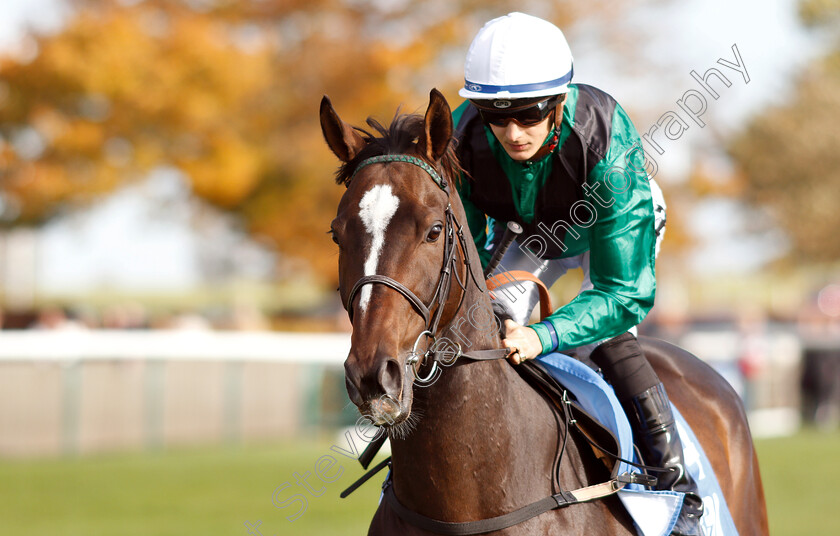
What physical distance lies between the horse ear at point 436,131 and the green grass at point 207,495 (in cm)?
580

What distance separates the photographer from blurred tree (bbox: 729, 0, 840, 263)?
29281 millimetres

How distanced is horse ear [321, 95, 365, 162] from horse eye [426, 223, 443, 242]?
39 cm

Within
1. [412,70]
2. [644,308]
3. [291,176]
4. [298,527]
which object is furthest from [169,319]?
[644,308]

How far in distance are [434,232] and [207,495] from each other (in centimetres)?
749

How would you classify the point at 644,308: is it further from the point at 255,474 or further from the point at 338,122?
the point at 255,474

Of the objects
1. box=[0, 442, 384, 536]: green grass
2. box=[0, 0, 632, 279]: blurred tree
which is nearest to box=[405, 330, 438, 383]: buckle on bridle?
box=[0, 442, 384, 536]: green grass

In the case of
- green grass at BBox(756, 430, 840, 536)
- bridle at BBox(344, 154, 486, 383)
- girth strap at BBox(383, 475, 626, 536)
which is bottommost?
green grass at BBox(756, 430, 840, 536)

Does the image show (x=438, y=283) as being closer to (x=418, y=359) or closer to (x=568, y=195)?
(x=418, y=359)

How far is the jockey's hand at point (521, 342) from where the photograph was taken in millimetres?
3092

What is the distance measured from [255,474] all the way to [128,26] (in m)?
9.91

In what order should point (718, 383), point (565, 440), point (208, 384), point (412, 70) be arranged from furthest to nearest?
point (412, 70)
point (208, 384)
point (718, 383)
point (565, 440)

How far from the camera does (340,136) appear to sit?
9.78 feet

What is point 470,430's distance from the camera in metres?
2.96

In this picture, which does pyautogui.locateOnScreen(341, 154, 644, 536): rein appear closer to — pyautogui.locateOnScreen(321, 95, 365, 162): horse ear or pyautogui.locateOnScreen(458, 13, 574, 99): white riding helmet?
pyautogui.locateOnScreen(321, 95, 365, 162): horse ear
